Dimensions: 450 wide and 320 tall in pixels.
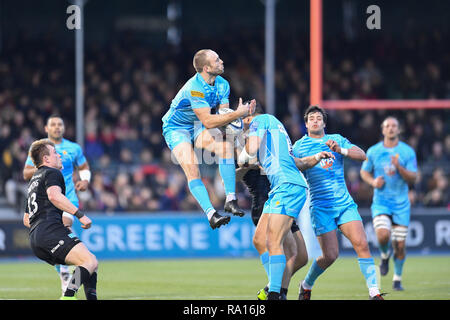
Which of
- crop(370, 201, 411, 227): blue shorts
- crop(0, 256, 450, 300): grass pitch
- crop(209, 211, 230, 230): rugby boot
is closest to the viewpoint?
crop(209, 211, 230, 230): rugby boot

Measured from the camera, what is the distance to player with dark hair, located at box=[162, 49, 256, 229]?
962 cm

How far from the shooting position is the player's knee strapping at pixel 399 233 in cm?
1274

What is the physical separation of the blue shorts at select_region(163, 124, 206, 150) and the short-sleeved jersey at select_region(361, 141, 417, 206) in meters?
4.02

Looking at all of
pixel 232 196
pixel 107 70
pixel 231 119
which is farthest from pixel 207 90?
pixel 107 70

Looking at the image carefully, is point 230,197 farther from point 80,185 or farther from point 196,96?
point 80,185

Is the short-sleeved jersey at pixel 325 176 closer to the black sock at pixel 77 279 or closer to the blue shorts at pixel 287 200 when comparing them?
the blue shorts at pixel 287 200

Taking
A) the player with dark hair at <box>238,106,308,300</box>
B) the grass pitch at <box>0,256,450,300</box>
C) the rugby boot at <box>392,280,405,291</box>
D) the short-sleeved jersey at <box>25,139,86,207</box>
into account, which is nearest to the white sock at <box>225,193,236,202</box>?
the player with dark hair at <box>238,106,308,300</box>

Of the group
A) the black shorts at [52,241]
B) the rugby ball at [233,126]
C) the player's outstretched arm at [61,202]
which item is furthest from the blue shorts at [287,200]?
the black shorts at [52,241]

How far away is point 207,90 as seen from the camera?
388 inches

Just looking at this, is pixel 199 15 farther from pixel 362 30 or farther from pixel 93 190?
pixel 93 190

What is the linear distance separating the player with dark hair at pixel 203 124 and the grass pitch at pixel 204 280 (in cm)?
192

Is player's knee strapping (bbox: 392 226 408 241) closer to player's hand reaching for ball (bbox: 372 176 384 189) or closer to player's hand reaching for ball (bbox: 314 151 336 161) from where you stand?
player's hand reaching for ball (bbox: 372 176 384 189)

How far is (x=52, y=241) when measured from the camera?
8906 millimetres
